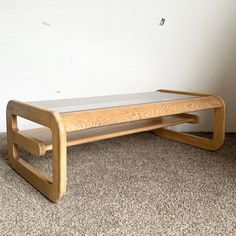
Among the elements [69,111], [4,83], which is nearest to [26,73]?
[4,83]

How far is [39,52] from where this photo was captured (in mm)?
1417

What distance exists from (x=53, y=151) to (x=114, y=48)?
0.86 meters

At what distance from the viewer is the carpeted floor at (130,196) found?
0.72 metres

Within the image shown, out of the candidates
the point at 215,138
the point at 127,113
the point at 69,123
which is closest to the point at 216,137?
the point at 215,138

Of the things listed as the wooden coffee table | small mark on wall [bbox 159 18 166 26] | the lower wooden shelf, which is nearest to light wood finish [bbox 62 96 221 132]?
the wooden coffee table

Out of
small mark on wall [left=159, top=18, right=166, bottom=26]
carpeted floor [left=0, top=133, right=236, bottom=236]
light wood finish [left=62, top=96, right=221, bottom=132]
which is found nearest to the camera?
carpeted floor [left=0, top=133, right=236, bottom=236]

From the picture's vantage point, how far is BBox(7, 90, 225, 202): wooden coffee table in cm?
80

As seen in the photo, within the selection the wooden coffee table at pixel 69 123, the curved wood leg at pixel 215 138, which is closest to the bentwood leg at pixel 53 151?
the wooden coffee table at pixel 69 123

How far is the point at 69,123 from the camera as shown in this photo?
809 mm

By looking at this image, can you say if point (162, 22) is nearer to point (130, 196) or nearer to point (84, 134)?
point (84, 134)

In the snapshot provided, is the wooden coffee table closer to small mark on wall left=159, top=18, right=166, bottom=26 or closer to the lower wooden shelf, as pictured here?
the lower wooden shelf

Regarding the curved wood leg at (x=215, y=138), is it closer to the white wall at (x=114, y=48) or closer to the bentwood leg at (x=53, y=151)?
the white wall at (x=114, y=48)

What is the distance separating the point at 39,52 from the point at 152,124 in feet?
2.17

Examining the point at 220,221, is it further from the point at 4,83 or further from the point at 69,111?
the point at 4,83
